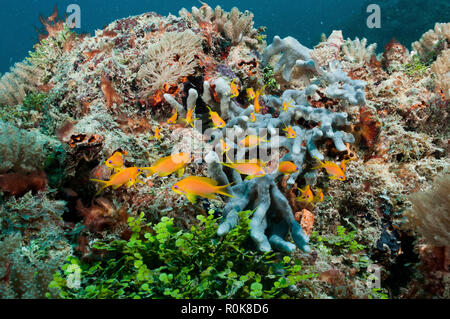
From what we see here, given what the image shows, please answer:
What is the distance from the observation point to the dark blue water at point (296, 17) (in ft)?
73.6

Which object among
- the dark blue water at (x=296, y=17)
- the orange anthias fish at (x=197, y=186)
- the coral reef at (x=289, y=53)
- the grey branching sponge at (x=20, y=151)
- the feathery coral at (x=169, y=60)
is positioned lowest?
the orange anthias fish at (x=197, y=186)

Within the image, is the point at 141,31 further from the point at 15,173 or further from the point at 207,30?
the point at 15,173

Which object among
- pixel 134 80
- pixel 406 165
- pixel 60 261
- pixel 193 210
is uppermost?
pixel 134 80

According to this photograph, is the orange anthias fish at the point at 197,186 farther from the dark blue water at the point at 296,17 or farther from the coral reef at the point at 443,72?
the dark blue water at the point at 296,17

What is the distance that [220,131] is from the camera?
12.8 feet

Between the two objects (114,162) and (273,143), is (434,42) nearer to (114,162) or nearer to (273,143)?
(273,143)

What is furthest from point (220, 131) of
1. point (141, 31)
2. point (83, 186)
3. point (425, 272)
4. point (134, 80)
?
point (425, 272)

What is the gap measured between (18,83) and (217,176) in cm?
561

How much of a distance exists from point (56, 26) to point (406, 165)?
8732 mm

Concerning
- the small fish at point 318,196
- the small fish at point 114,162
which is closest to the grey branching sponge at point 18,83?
the small fish at point 114,162

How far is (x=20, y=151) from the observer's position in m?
2.82

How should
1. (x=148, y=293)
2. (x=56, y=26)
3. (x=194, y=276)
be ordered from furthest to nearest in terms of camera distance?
(x=56, y=26), (x=194, y=276), (x=148, y=293)

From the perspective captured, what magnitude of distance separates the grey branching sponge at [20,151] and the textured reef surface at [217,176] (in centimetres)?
2

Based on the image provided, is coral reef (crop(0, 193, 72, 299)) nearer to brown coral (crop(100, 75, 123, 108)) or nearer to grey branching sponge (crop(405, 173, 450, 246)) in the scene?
brown coral (crop(100, 75, 123, 108))
